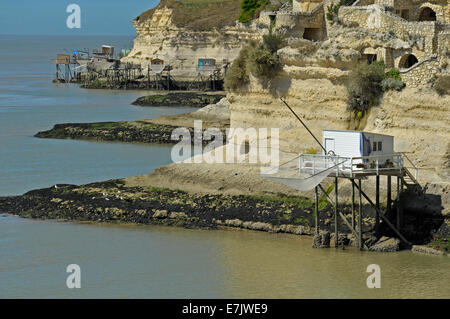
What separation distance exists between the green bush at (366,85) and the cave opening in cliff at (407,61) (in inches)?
28.1

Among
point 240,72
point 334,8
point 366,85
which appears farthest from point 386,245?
point 334,8

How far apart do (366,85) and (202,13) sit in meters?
61.9

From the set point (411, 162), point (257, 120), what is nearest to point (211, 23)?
point (257, 120)

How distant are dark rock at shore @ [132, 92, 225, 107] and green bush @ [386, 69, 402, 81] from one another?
32.6 metres

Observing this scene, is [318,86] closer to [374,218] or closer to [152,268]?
[374,218]

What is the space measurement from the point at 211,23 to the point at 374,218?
58.6 m

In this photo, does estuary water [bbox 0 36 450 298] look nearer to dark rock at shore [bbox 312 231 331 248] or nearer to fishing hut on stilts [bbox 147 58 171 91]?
dark rock at shore [bbox 312 231 331 248]

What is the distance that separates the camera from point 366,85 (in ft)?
89.6

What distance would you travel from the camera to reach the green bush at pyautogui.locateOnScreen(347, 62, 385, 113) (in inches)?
1076

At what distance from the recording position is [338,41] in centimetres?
2842

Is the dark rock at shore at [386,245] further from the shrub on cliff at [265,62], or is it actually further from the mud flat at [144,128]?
the mud flat at [144,128]

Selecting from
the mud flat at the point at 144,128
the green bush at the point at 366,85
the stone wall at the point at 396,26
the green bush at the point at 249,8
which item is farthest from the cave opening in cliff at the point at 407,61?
the green bush at the point at 249,8

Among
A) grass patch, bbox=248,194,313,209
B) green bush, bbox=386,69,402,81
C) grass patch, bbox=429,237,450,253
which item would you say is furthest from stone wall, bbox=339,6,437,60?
grass patch, bbox=429,237,450,253
